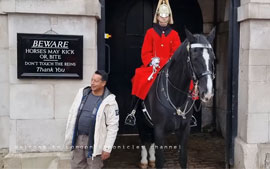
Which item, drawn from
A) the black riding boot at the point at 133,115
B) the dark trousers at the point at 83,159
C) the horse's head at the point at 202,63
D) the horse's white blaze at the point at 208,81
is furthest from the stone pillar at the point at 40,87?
the horse's white blaze at the point at 208,81

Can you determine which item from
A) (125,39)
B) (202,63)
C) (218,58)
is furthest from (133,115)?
(218,58)

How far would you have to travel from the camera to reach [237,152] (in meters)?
5.47

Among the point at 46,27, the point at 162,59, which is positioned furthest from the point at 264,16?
the point at 46,27

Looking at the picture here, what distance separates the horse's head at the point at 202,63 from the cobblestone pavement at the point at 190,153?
2.57 meters

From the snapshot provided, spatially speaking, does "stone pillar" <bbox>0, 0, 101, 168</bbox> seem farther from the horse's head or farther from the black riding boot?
the horse's head

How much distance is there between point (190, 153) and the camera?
6.51 metres

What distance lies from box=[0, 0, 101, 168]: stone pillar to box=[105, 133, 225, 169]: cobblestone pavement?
4.14 feet

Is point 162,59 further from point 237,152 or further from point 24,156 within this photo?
point 24,156

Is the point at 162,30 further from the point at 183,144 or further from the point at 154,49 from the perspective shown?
the point at 183,144

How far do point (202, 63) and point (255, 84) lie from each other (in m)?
1.98

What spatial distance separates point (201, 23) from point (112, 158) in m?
4.04

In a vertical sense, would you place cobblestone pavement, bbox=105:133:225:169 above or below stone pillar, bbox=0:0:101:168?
below

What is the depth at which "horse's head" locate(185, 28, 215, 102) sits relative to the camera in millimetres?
3576

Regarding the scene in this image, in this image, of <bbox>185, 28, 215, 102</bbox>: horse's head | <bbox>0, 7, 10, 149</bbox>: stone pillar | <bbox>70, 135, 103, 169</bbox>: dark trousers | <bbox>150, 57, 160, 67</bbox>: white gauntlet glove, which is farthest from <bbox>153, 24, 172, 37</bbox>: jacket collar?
<bbox>0, 7, 10, 149</bbox>: stone pillar
